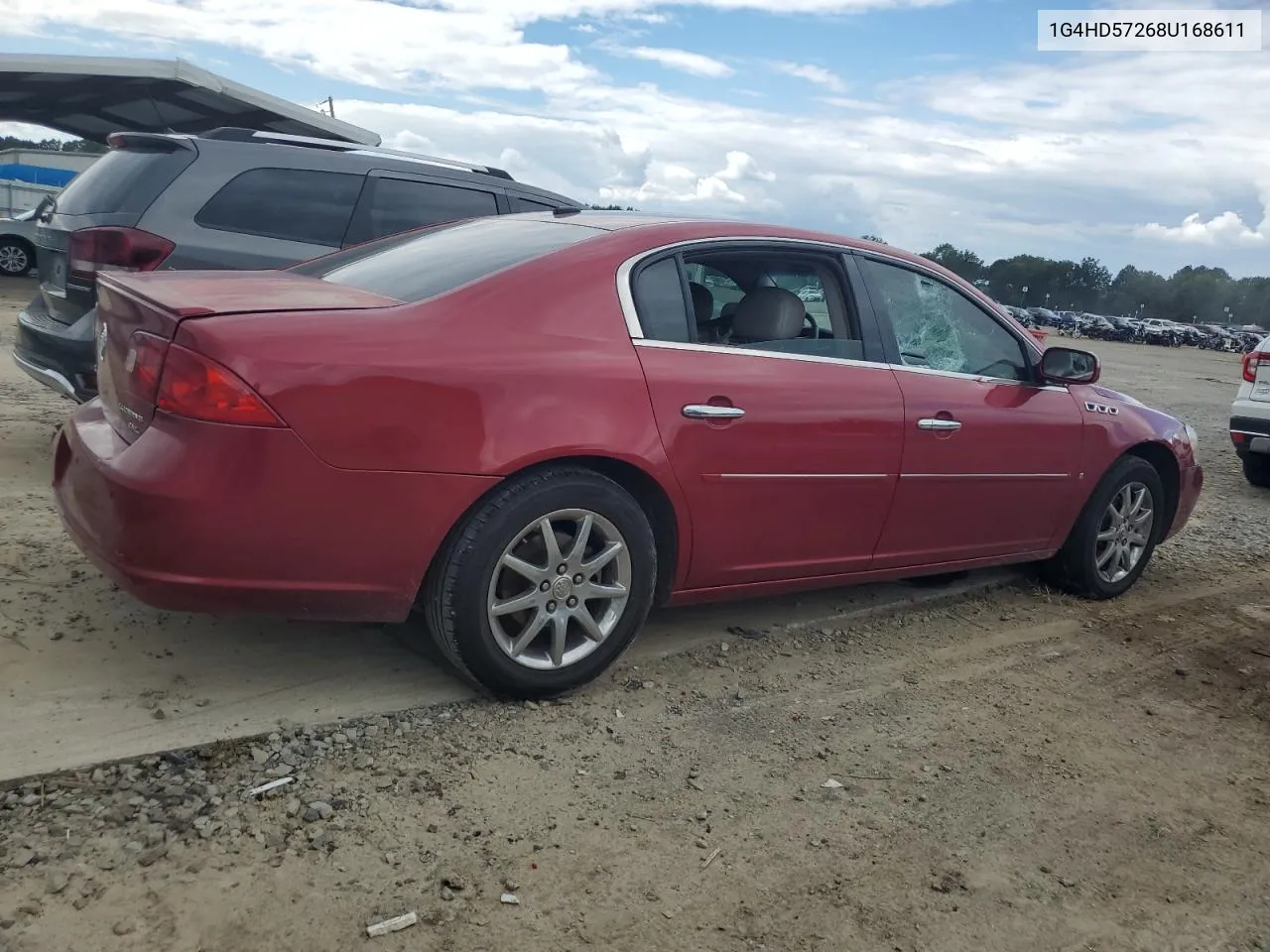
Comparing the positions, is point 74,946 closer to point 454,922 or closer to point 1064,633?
point 454,922

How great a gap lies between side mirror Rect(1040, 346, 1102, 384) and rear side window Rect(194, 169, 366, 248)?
3.77 meters

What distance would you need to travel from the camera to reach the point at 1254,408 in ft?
28.9

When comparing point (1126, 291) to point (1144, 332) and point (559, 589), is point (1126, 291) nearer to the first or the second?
point (1144, 332)

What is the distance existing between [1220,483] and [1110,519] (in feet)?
15.7

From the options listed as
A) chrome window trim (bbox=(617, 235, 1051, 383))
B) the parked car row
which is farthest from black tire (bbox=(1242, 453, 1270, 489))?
the parked car row

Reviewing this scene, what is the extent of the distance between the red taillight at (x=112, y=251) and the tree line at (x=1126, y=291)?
11244 centimetres

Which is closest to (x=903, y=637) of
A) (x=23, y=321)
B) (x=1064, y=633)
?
(x=1064, y=633)

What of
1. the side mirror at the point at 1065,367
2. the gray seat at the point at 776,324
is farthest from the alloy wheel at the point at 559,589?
the side mirror at the point at 1065,367

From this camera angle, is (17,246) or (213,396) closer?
(213,396)

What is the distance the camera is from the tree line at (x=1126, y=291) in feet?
376

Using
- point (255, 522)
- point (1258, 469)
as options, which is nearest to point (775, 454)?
point (255, 522)

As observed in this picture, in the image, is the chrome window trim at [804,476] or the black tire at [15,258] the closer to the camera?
the chrome window trim at [804,476]

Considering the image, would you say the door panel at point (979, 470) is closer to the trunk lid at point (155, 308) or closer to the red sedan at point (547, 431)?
the red sedan at point (547, 431)

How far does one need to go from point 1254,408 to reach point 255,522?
8.34 meters
